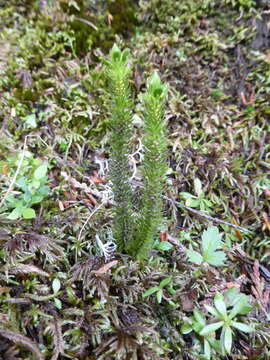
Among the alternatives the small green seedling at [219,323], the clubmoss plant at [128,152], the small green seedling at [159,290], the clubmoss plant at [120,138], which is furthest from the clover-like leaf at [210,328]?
the clubmoss plant at [120,138]

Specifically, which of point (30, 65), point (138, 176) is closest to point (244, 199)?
point (138, 176)

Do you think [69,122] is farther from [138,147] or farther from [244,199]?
[244,199]

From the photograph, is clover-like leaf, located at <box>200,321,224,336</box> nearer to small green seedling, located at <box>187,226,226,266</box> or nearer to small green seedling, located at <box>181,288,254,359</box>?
small green seedling, located at <box>181,288,254,359</box>

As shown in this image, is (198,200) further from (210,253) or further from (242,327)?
(242,327)

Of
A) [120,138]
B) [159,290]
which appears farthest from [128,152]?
[159,290]

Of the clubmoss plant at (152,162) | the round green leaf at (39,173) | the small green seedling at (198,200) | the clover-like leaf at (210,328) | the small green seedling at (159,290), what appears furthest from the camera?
the small green seedling at (198,200)

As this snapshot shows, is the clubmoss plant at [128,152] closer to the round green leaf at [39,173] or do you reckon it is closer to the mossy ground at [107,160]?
the mossy ground at [107,160]
